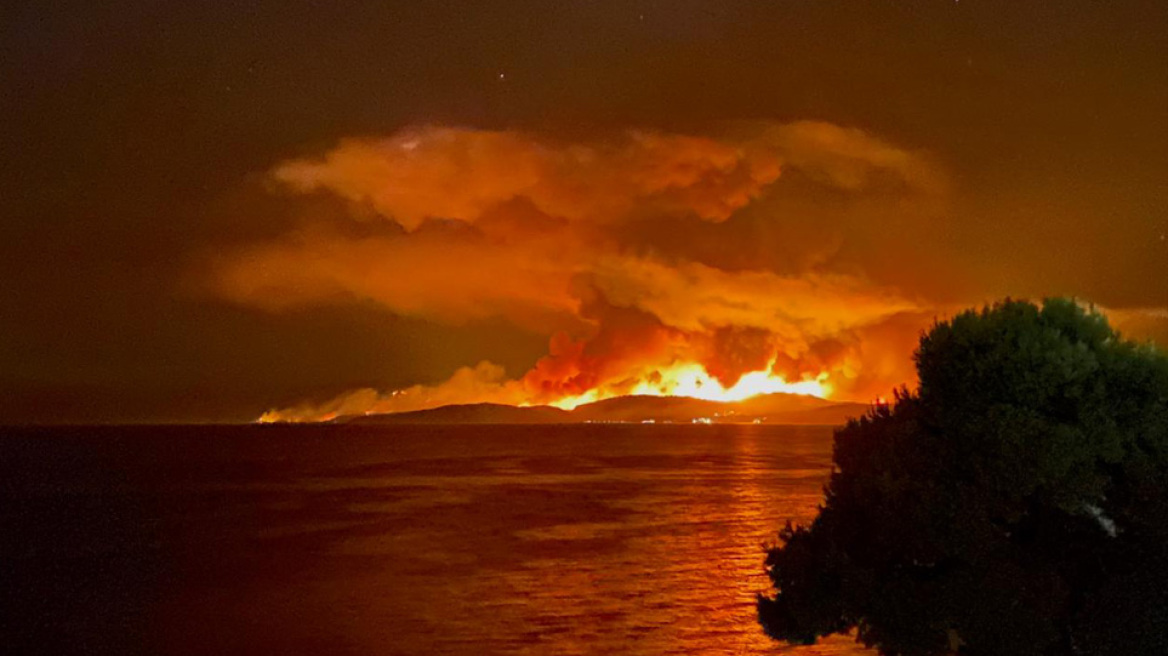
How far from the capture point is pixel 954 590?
10.5m

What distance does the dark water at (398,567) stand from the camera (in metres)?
26.8

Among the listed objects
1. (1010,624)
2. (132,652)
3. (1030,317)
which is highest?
(1030,317)

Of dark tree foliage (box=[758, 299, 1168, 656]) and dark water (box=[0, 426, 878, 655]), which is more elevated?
dark tree foliage (box=[758, 299, 1168, 656])

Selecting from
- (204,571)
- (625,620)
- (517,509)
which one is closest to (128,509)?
(517,509)

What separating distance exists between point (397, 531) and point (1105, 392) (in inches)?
1842

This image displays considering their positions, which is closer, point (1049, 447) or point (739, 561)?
point (1049, 447)

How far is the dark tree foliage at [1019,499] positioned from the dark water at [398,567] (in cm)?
1364

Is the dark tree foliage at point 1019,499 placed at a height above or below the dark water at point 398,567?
above

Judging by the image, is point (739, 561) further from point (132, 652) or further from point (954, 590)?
point (954, 590)

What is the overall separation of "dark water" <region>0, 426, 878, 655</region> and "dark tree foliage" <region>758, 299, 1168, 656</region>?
13.6 meters

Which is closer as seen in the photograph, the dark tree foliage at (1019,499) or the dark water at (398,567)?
the dark tree foliage at (1019,499)

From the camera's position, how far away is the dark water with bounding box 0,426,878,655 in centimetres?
2683

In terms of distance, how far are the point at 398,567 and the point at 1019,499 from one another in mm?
32982

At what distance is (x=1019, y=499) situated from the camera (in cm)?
997
